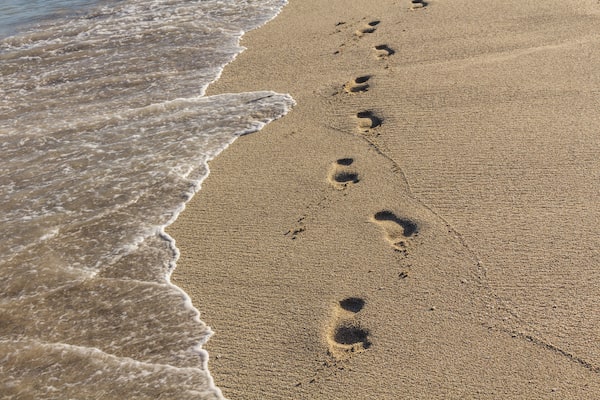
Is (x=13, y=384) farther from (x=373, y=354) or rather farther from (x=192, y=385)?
(x=373, y=354)

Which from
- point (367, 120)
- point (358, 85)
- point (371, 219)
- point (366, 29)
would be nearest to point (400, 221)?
point (371, 219)

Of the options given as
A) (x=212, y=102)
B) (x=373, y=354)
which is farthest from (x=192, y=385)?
(x=212, y=102)

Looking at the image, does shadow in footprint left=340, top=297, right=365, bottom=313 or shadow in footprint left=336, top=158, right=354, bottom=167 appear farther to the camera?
shadow in footprint left=336, top=158, right=354, bottom=167

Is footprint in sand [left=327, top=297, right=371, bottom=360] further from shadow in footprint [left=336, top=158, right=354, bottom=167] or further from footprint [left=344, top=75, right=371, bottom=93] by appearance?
footprint [left=344, top=75, right=371, bottom=93]

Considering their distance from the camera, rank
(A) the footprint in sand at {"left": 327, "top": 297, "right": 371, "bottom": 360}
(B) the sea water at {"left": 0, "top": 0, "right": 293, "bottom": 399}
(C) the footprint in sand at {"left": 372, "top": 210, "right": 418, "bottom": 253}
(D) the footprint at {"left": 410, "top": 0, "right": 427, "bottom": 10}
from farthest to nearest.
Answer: (D) the footprint at {"left": 410, "top": 0, "right": 427, "bottom": 10} < (C) the footprint in sand at {"left": 372, "top": 210, "right": 418, "bottom": 253} < (B) the sea water at {"left": 0, "top": 0, "right": 293, "bottom": 399} < (A) the footprint in sand at {"left": 327, "top": 297, "right": 371, "bottom": 360}

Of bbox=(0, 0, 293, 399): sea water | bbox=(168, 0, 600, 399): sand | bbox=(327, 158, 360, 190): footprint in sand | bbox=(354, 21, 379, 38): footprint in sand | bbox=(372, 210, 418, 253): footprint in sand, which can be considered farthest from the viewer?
bbox=(354, 21, 379, 38): footprint in sand

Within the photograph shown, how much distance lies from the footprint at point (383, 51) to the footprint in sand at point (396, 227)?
2.89 meters

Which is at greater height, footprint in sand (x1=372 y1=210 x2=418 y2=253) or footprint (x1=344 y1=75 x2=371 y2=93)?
footprint (x1=344 y1=75 x2=371 y2=93)

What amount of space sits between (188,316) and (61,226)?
150cm

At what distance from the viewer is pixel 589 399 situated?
332 centimetres

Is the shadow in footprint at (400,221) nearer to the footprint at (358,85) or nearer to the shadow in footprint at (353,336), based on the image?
the shadow in footprint at (353,336)

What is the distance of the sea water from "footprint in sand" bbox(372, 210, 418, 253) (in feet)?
4.47

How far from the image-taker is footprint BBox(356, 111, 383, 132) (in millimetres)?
6016

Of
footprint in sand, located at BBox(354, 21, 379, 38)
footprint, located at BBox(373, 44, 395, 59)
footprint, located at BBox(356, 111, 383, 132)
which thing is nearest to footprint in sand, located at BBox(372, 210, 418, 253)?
footprint, located at BBox(356, 111, 383, 132)
